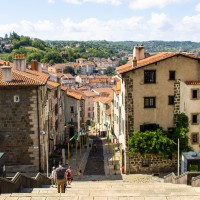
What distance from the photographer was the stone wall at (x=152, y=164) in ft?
135

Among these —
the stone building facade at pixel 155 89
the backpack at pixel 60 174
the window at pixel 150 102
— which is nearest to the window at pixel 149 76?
the stone building facade at pixel 155 89

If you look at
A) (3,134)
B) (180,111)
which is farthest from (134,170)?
(3,134)

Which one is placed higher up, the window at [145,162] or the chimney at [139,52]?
the chimney at [139,52]

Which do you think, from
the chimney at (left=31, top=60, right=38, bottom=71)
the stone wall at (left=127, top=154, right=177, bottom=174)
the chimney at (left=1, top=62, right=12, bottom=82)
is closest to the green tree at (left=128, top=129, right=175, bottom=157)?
the stone wall at (left=127, top=154, right=177, bottom=174)

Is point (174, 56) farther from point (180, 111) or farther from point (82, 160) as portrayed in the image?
point (82, 160)

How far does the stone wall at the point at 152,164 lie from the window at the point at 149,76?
791 cm

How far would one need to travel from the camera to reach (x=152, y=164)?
135ft

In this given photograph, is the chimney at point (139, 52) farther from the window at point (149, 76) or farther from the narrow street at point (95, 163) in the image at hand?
the narrow street at point (95, 163)

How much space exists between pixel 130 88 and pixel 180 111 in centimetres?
591

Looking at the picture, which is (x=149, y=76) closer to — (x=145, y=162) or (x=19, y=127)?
(x=145, y=162)

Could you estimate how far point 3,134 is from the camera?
37594 millimetres

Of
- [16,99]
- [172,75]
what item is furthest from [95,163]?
[172,75]

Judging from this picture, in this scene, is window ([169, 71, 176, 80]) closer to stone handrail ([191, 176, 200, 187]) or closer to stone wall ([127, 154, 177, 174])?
stone wall ([127, 154, 177, 174])

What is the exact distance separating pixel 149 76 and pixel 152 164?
933cm
